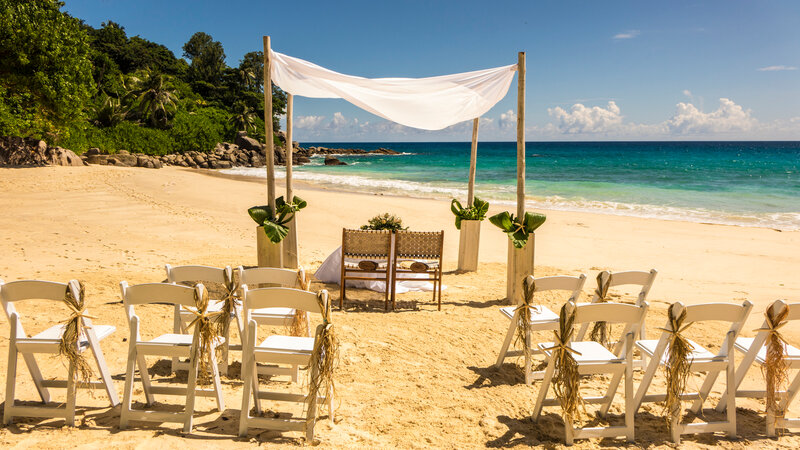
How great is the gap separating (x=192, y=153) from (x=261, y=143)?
7874 mm

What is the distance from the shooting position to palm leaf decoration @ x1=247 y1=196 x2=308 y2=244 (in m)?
6.31

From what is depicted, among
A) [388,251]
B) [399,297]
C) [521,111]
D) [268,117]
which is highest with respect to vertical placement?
[521,111]

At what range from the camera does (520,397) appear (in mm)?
3777

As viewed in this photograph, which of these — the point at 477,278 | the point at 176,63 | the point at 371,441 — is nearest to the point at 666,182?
the point at 477,278

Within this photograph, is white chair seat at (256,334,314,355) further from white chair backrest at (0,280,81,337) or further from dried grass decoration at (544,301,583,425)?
dried grass decoration at (544,301,583,425)

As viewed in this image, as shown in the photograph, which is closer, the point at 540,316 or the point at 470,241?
the point at 540,316

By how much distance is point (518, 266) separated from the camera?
6.20m

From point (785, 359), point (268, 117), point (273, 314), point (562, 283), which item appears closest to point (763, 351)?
point (785, 359)

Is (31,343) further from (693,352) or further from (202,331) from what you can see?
(693,352)

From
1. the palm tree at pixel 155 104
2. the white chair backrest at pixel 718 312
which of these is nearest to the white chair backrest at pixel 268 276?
the white chair backrest at pixel 718 312

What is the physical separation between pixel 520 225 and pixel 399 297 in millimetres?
1811

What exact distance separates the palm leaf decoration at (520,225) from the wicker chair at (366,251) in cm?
146

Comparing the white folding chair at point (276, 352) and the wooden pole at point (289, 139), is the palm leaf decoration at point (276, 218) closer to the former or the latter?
the wooden pole at point (289, 139)

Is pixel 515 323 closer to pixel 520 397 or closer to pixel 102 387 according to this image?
pixel 520 397
